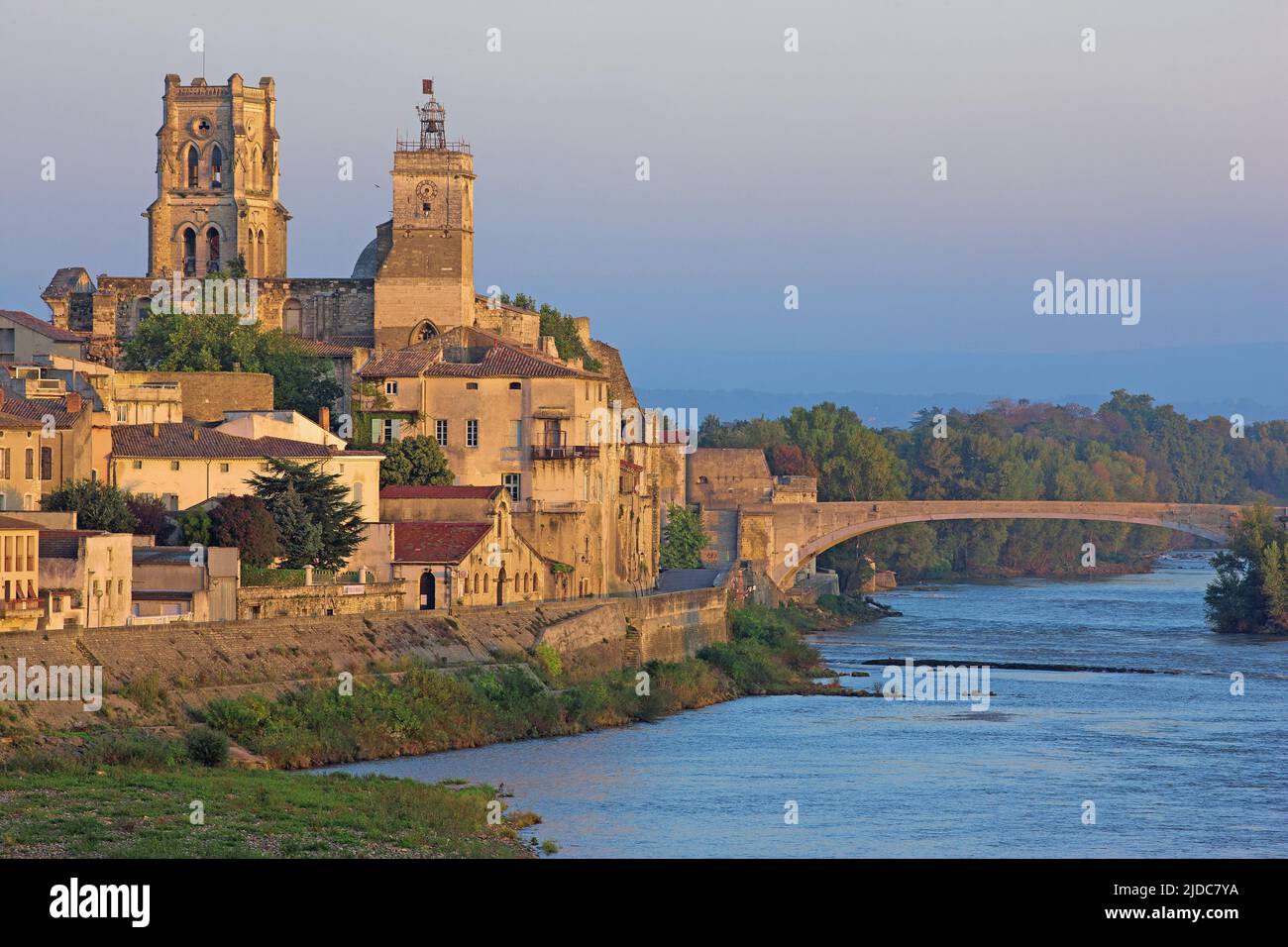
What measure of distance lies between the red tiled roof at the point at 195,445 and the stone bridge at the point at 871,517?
35.6 meters

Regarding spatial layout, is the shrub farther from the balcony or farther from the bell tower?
the bell tower

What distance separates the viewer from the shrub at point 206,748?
1312 inches

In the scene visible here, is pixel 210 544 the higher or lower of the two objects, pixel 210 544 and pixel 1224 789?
the higher

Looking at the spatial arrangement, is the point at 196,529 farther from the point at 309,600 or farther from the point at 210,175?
the point at 210,175

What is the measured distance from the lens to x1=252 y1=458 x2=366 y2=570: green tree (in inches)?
1738

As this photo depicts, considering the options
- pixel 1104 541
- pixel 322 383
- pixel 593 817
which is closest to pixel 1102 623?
pixel 322 383

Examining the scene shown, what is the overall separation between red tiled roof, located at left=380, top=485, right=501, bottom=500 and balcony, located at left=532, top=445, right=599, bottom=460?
3981 millimetres

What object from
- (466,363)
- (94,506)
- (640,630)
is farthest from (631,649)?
(94,506)

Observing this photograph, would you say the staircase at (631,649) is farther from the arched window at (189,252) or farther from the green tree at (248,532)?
the arched window at (189,252)

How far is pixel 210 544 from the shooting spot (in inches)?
1692

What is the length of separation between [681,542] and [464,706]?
3604 cm
